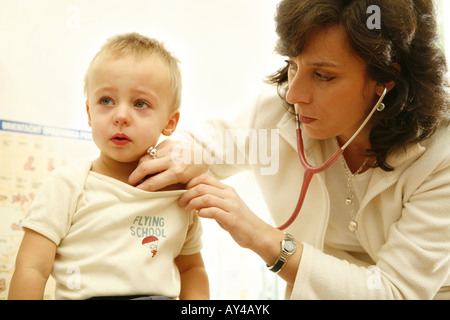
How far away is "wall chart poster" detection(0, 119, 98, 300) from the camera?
967 millimetres

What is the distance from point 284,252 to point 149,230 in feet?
0.99

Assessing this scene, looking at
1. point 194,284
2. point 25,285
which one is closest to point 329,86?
point 194,284

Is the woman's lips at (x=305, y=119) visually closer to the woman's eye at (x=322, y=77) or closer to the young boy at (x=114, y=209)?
the woman's eye at (x=322, y=77)

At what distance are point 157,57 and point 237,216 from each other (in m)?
0.37

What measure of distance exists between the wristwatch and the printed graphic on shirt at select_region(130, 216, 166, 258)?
261 mm

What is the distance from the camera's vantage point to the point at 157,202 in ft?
2.87

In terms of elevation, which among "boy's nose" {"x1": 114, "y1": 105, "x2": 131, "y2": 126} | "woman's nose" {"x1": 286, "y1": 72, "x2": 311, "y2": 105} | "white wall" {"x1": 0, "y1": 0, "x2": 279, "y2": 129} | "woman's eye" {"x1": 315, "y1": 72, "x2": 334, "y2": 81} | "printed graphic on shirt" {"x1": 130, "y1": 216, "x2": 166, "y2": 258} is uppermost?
"white wall" {"x1": 0, "y1": 0, "x2": 279, "y2": 129}

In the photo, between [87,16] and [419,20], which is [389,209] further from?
[87,16]

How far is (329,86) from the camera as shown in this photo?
0.94m

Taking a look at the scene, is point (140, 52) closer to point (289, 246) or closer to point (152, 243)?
point (152, 243)

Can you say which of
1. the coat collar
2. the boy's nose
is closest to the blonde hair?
the boy's nose

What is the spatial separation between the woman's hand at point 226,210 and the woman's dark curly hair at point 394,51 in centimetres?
34

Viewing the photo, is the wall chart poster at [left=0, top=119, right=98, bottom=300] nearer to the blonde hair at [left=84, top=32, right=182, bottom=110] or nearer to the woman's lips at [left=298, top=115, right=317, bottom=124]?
the blonde hair at [left=84, top=32, right=182, bottom=110]

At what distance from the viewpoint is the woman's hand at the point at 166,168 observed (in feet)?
2.88
